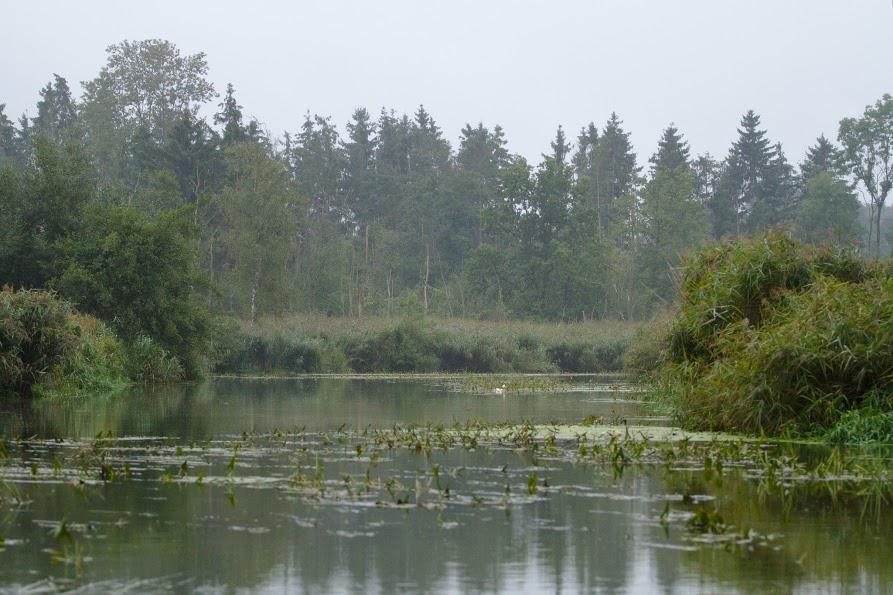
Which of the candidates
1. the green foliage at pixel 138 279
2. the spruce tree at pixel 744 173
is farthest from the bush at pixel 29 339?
the spruce tree at pixel 744 173

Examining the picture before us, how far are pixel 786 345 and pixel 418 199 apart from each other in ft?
256

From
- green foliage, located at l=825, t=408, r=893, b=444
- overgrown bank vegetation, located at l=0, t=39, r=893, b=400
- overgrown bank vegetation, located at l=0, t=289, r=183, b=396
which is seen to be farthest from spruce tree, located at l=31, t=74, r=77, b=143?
green foliage, located at l=825, t=408, r=893, b=444

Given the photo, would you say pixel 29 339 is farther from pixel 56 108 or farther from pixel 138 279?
pixel 56 108

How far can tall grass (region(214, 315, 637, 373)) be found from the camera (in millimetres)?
49094

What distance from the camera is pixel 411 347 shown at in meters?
52.9

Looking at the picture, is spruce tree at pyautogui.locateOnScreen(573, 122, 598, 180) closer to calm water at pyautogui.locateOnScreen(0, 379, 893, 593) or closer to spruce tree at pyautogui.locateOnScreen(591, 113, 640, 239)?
spruce tree at pyautogui.locateOnScreen(591, 113, 640, 239)

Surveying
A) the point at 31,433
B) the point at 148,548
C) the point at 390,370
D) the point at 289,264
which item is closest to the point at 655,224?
the point at 289,264

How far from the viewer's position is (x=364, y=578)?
7.47 metres

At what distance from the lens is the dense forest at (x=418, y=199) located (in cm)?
6844

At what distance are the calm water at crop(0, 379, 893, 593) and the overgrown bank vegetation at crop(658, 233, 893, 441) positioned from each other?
4.04m

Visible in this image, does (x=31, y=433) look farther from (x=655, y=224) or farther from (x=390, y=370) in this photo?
(x=655, y=224)

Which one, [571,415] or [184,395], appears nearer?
[571,415]

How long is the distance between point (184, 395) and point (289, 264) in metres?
51.5

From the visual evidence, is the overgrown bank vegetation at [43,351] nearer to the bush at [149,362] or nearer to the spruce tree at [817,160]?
the bush at [149,362]
